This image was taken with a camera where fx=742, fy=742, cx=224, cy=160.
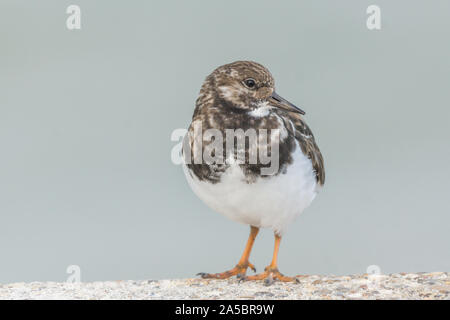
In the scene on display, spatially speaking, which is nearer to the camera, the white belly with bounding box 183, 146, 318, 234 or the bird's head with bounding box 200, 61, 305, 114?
the white belly with bounding box 183, 146, 318, 234

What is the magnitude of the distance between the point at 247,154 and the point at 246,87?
27.2 inches

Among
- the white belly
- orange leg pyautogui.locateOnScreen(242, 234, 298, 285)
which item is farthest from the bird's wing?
orange leg pyautogui.locateOnScreen(242, 234, 298, 285)

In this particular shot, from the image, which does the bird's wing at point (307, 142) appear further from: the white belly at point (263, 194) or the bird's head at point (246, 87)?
the bird's head at point (246, 87)

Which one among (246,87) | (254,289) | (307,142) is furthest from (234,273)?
(246,87)

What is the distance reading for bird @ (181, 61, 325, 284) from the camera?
6840 millimetres

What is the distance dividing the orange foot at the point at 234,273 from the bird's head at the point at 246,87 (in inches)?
72.9

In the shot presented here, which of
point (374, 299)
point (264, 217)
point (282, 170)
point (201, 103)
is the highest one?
point (201, 103)

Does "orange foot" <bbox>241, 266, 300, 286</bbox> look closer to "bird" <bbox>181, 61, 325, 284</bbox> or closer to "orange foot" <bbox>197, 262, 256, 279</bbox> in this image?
"orange foot" <bbox>197, 262, 256, 279</bbox>

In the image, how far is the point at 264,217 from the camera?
7148 mm

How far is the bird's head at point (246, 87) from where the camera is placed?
23.3 feet

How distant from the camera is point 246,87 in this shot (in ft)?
23.3
